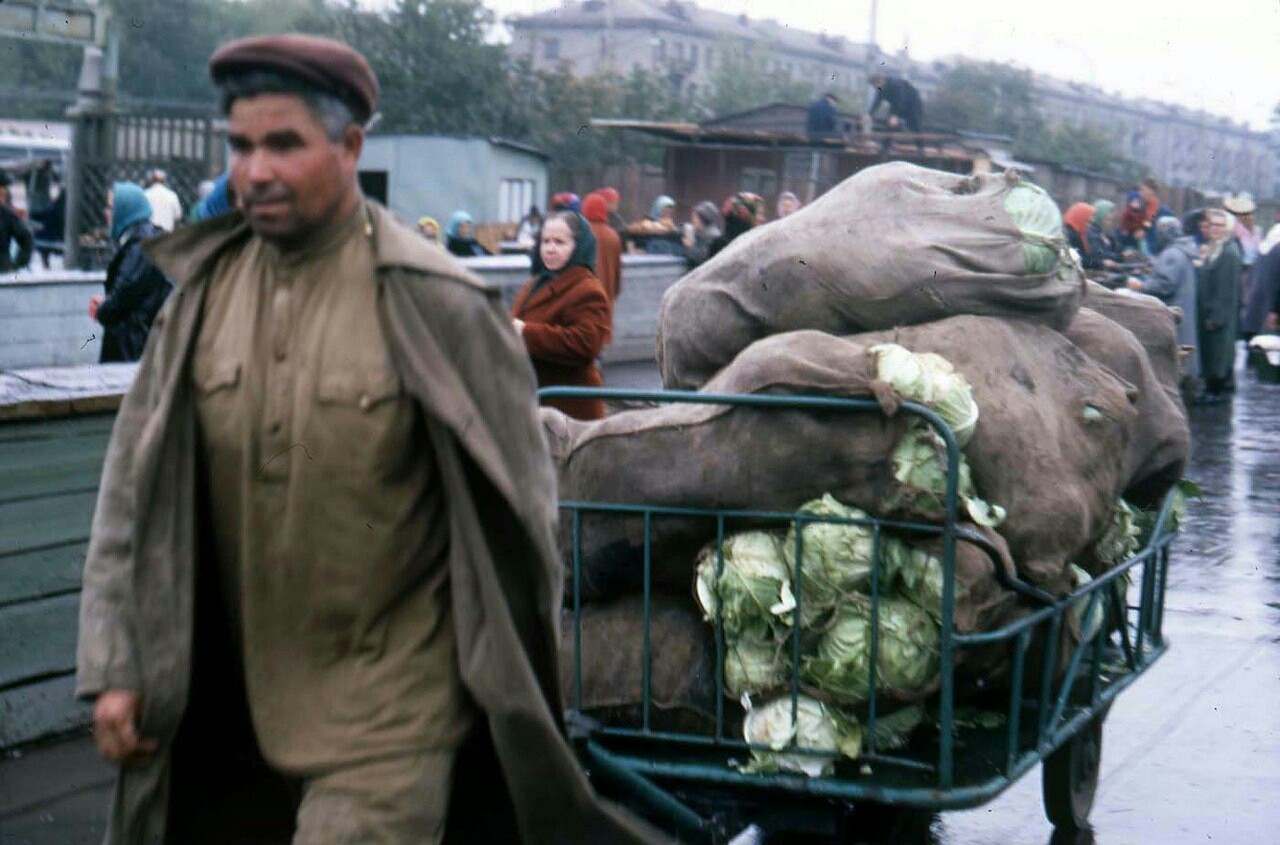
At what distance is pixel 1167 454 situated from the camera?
214 inches

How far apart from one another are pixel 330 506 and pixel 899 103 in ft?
78.3

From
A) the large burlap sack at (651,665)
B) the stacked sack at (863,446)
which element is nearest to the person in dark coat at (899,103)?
the stacked sack at (863,446)

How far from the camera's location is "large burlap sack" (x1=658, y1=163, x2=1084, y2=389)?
479cm

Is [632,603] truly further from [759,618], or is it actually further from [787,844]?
[787,844]

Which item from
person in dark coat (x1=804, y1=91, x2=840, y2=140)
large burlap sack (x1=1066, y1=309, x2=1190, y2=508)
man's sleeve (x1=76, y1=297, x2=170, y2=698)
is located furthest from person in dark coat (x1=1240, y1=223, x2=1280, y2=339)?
person in dark coat (x1=804, y1=91, x2=840, y2=140)

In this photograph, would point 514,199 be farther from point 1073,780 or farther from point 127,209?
point 1073,780

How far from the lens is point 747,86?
6209 cm

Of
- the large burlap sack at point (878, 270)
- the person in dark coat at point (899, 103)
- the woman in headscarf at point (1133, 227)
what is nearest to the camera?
the large burlap sack at point (878, 270)

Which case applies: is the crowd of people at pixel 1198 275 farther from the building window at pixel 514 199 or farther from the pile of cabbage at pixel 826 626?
the building window at pixel 514 199

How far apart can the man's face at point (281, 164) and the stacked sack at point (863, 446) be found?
1501mm

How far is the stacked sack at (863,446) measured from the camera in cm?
416

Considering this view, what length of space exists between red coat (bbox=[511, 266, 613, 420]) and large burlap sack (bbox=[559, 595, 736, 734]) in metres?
3.33

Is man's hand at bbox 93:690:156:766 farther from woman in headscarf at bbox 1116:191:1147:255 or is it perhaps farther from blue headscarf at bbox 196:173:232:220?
woman in headscarf at bbox 1116:191:1147:255

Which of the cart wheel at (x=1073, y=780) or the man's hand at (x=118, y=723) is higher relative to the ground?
the man's hand at (x=118, y=723)
